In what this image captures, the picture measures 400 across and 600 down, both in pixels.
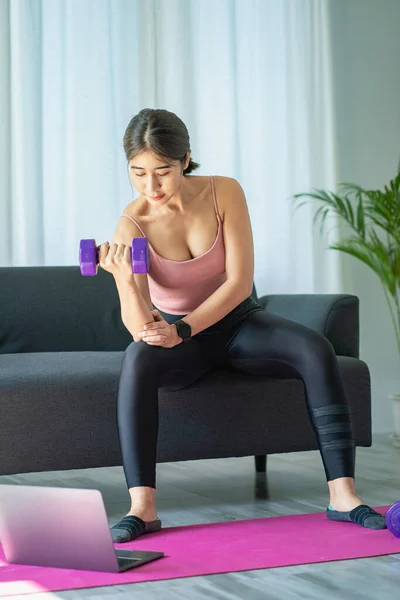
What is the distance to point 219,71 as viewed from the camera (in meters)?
4.10

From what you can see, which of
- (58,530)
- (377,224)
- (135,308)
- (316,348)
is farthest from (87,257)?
(377,224)

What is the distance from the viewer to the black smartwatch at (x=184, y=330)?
2350 mm

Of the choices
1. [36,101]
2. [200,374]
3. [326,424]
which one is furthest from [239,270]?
[36,101]

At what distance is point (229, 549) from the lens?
204 cm

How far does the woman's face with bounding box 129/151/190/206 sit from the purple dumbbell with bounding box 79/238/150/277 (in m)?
0.14

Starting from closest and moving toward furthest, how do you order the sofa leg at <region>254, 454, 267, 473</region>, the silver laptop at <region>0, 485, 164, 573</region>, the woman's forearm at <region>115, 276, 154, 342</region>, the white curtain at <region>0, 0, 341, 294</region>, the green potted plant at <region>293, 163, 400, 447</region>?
the silver laptop at <region>0, 485, 164, 573</region> → the woman's forearm at <region>115, 276, 154, 342</region> → the sofa leg at <region>254, 454, 267, 473</region> → the white curtain at <region>0, 0, 341, 294</region> → the green potted plant at <region>293, 163, 400, 447</region>

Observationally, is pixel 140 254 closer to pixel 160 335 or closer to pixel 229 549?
pixel 160 335

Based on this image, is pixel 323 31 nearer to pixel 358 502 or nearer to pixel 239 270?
pixel 239 270

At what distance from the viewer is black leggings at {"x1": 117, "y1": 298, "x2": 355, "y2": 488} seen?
2223 mm

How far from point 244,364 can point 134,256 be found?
443 mm

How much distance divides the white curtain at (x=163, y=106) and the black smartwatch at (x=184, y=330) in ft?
4.88


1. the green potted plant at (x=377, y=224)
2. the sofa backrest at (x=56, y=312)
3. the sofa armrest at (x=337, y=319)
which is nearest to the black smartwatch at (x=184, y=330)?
the sofa armrest at (x=337, y=319)

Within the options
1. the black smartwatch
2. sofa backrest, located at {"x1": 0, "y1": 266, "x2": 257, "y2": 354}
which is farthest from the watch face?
sofa backrest, located at {"x1": 0, "y1": 266, "x2": 257, "y2": 354}

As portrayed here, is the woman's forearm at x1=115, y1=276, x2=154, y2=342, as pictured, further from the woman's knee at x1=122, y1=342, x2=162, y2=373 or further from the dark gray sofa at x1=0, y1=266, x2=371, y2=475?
the dark gray sofa at x1=0, y1=266, x2=371, y2=475
